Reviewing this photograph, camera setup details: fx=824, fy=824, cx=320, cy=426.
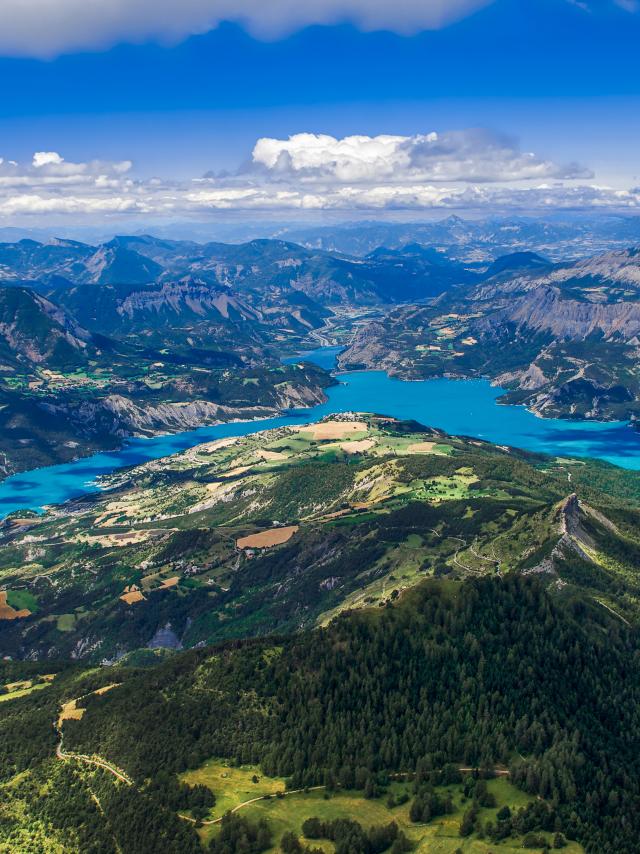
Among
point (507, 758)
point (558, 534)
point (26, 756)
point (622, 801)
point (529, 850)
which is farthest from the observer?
point (558, 534)

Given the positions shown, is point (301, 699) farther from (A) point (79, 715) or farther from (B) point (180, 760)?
(A) point (79, 715)

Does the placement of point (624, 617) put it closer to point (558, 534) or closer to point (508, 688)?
point (558, 534)

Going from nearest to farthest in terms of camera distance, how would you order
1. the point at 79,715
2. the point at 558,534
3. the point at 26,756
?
the point at 26,756 → the point at 79,715 → the point at 558,534

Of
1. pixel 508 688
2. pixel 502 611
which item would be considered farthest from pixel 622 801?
pixel 502 611

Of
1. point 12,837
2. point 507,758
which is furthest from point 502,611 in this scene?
point 12,837

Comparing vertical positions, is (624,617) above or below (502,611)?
below

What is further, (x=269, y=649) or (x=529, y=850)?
(x=269, y=649)
